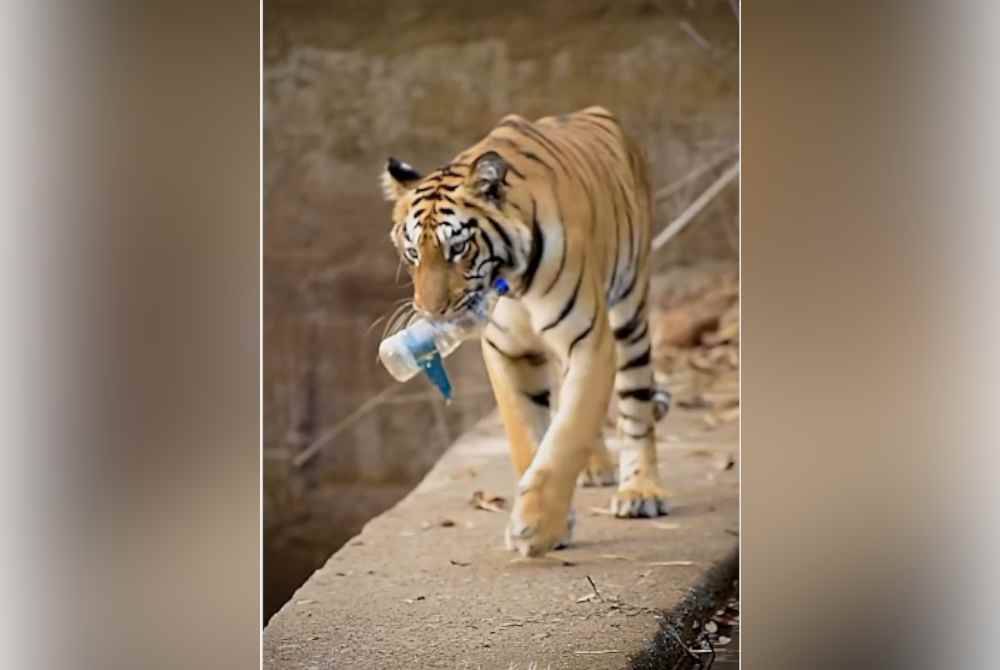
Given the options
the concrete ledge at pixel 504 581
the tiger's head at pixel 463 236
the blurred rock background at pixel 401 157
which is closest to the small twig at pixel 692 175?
the blurred rock background at pixel 401 157

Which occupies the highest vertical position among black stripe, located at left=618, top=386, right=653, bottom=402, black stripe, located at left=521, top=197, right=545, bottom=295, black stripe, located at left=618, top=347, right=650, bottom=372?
black stripe, located at left=521, top=197, right=545, bottom=295

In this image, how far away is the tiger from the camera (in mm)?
2475

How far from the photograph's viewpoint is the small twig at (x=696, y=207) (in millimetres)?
2539

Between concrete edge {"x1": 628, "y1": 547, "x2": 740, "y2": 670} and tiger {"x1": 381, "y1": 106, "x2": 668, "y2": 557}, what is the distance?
0.18 meters

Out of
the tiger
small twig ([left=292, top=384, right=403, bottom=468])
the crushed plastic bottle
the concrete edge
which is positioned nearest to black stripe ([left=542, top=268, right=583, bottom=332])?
the tiger

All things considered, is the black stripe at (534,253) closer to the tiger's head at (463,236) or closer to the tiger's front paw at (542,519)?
the tiger's head at (463,236)

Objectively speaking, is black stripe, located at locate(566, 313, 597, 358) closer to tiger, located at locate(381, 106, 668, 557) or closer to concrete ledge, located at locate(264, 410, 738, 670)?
tiger, located at locate(381, 106, 668, 557)
